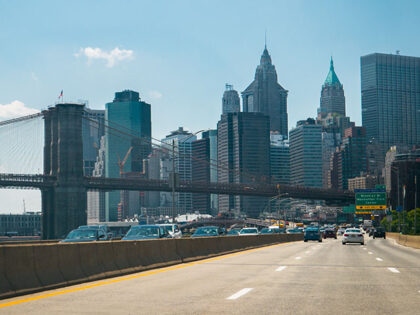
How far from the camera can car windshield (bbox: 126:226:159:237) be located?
30.2 meters

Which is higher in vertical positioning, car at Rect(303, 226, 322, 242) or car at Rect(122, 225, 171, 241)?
car at Rect(122, 225, 171, 241)

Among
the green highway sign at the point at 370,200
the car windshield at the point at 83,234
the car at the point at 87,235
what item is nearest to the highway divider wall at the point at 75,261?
the car at the point at 87,235

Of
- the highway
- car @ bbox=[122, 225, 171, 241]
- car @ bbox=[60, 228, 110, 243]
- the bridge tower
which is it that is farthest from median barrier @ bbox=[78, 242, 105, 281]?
the bridge tower

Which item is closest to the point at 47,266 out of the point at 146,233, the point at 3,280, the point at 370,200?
the point at 3,280

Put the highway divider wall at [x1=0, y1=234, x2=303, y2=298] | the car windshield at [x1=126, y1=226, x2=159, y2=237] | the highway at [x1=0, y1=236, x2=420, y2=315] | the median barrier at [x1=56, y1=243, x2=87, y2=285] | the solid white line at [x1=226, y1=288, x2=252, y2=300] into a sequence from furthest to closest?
the car windshield at [x1=126, y1=226, x2=159, y2=237]
the median barrier at [x1=56, y1=243, x2=87, y2=285]
the highway divider wall at [x1=0, y1=234, x2=303, y2=298]
the solid white line at [x1=226, y1=288, x2=252, y2=300]
the highway at [x1=0, y1=236, x2=420, y2=315]

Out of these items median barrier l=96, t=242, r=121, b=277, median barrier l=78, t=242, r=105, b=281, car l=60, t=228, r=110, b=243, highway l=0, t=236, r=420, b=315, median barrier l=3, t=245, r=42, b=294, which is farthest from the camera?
car l=60, t=228, r=110, b=243

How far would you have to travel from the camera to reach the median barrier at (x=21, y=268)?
42.4ft

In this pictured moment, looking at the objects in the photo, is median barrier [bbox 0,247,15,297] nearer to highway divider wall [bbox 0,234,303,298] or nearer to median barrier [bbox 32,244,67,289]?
highway divider wall [bbox 0,234,303,298]

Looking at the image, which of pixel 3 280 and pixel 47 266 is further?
pixel 47 266

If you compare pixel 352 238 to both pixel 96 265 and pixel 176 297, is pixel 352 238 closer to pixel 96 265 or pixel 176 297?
pixel 96 265

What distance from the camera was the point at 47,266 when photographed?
1448 cm

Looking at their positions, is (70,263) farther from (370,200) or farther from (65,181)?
(370,200)

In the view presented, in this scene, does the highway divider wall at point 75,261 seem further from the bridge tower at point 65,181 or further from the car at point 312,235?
the bridge tower at point 65,181

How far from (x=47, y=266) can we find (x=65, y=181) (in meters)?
94.4
